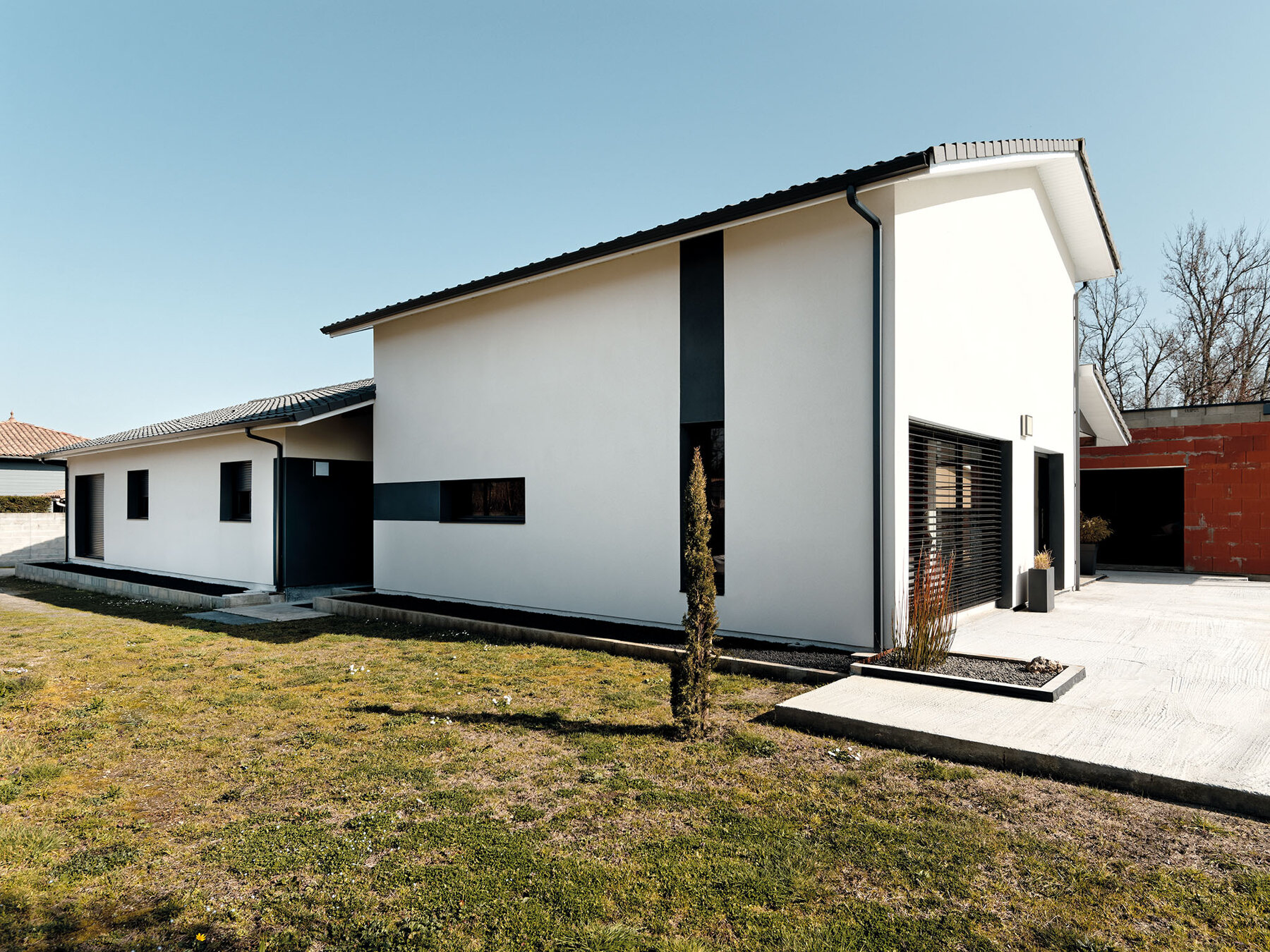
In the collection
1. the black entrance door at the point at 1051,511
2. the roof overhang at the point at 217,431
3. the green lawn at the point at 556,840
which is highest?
the roof overhang at the point at 217,431

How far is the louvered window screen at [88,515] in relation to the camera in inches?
737

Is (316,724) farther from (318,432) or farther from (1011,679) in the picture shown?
(318,432)

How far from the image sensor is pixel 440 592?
11578mm

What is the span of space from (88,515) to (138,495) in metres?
3.62

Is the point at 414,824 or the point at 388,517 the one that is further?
the point at 388,517

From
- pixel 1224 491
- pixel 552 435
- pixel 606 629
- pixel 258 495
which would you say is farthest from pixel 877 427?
pixel 1224 491

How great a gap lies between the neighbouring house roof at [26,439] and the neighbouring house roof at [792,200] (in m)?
21.6

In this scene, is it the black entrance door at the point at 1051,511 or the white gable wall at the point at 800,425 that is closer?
the white gable wall at the point at 800,425

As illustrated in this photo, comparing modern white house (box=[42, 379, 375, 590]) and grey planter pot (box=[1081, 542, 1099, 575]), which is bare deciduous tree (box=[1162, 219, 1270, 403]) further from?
modern white house (box=[42, 379, 375, 590])

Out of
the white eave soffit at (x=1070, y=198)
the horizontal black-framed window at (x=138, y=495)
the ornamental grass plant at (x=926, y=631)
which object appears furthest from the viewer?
the horizontal black-framed window at (x=138, y=495)

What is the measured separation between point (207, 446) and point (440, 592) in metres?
6.76

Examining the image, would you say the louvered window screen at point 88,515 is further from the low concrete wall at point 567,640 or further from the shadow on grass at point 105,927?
the shadow on grass at point 105,927

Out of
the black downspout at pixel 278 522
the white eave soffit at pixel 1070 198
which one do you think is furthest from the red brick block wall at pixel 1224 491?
the black downspout at pixel 278 522

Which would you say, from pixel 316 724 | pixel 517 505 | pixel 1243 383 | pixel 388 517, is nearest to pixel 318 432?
pixel 388 517
